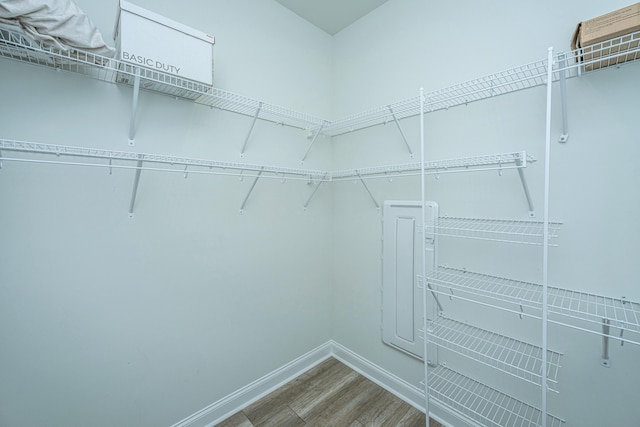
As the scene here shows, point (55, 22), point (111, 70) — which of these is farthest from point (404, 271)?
point (55, 22)

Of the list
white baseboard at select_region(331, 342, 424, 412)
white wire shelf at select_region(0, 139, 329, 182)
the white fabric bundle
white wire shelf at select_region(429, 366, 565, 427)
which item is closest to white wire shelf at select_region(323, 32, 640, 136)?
white wire shelf at select_region(0, 139, 329, 182)

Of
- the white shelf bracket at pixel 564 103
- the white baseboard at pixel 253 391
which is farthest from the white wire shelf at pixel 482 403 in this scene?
the white shelf bracket at pixel 564 103

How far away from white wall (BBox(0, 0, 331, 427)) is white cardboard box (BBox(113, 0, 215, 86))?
267 millimetres

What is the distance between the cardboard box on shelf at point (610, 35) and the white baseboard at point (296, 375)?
1975mm

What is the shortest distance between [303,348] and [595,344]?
5.76ft

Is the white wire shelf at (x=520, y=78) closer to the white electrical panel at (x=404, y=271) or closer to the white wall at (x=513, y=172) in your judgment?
the white wall at (x=513, y=172)

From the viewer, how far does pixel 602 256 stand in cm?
→ 115

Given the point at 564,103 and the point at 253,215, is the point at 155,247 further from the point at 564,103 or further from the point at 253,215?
the point at 564,103

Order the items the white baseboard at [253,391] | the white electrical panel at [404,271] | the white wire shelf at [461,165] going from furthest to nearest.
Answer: the white electrical panel at [404,271], the white baseboard at [253,391], the white wire shelf at [461,165]

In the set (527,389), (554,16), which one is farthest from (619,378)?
(554,16)

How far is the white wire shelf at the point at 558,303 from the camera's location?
3.48 ft

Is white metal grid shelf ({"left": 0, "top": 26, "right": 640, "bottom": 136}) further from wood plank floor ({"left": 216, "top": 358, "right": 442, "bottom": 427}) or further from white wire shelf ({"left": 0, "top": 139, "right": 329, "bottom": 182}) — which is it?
wood plank floor ({"left": 216, "top": 358, "right": 442, "bottom": 427})

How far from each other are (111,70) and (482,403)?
250 centimetres

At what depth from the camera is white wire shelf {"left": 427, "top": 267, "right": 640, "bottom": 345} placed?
1061mm
